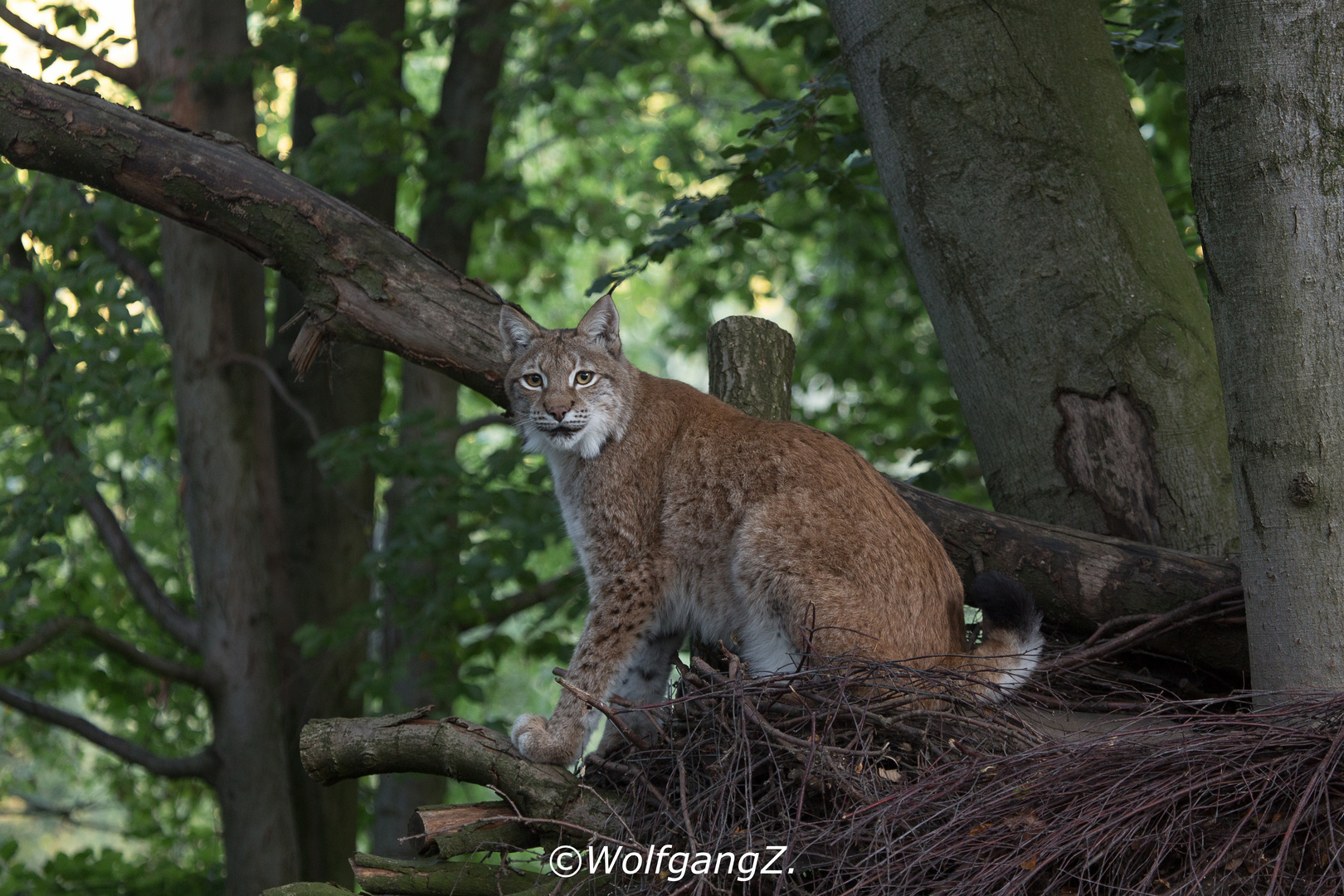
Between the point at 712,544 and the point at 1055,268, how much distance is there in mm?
1945

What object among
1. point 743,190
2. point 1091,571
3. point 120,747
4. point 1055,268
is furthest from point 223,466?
point 1091,571

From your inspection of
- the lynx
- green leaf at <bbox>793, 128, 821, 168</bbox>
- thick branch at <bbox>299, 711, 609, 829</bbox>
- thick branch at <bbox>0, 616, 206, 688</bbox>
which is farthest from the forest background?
thick branch at <bbox>299, 711, 609, 829</bbox>

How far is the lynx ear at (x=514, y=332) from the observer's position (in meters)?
4.82

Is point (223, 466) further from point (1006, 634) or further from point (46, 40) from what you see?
point (1006, 634)

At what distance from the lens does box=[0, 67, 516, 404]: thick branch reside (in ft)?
15.2

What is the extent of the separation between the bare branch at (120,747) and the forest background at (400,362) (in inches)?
22.8

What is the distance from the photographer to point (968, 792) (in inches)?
114

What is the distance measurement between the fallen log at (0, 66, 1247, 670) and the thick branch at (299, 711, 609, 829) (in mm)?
1770

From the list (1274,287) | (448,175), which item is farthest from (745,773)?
(448,175)

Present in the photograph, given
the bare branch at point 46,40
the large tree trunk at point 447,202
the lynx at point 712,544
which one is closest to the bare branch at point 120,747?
the large tree trunk at point 447,202

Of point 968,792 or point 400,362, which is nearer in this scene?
point 968,792

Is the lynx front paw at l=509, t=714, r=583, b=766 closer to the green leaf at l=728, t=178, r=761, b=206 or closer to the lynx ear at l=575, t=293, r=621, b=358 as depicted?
the lynx ear at l=575, t=293, r=621, b=358

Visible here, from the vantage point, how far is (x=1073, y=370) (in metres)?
4.52

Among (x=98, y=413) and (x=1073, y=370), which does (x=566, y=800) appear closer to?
(x=1073, y=370)
